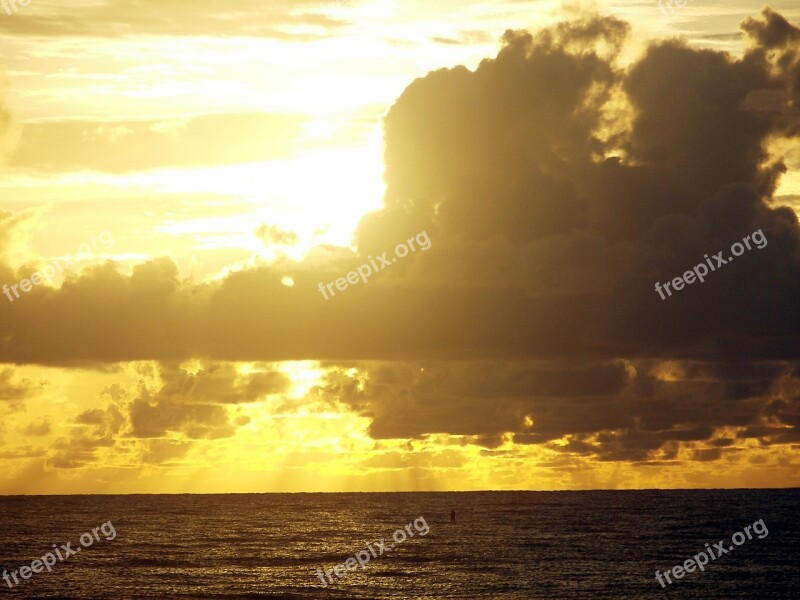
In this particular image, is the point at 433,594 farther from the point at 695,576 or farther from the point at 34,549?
the point at 34,549

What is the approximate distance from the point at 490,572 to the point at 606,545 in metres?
48.1

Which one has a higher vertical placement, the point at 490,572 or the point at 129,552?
the point at 129,552

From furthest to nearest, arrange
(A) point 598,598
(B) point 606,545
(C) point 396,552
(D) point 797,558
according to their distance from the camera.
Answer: (B) point 606,545, (C) point 396,552, (D) point 797,558, (A) point 598,598

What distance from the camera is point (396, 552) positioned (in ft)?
527

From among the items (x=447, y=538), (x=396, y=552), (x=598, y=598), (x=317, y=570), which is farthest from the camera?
(x=447, y=538)

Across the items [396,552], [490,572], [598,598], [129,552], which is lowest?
[598,598]

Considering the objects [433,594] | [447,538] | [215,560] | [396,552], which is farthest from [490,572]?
[447,538]

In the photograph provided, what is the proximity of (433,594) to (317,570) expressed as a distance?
30.5m

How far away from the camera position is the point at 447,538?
630ft

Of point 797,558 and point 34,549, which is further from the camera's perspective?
point 34,549

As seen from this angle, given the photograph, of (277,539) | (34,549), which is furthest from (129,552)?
(277,539)

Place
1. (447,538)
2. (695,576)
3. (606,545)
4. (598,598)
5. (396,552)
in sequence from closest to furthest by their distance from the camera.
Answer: (598,598) < (695,576) < (396,552) < (606,545) < (447,538)

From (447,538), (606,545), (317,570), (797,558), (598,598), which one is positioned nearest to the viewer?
(598,598)

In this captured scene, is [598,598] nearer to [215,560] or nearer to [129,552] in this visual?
[215,560]
